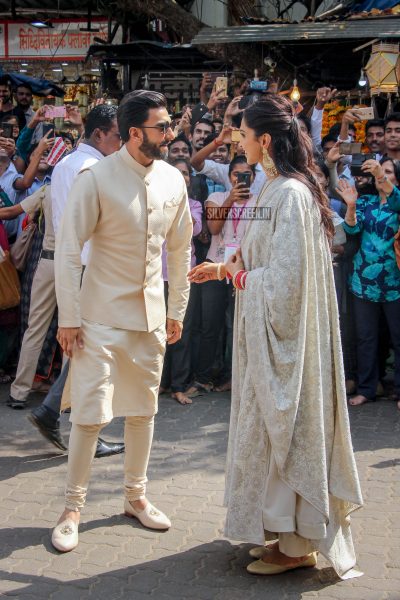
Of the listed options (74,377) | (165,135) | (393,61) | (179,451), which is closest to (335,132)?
(393,61)

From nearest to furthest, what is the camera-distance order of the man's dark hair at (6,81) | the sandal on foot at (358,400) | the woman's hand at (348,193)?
the woman's hand at (348,193) < the sandal on foot at (358,400) < the man's dark hair at (6,81)

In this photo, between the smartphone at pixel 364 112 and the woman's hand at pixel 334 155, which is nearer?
the woman's hand at pixel 334 155

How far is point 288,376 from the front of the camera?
12.7 feet

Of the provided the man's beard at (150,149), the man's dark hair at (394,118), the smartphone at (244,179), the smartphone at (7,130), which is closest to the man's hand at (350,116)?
the man's dark hair at (394,118)

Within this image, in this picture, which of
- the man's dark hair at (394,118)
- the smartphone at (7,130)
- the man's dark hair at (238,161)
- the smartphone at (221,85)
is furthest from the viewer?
the smartphone at (7,130)

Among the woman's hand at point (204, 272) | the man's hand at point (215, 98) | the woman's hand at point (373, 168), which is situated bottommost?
the woman's hand at point (204, 272)

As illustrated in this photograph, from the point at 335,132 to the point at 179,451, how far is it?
13.6ft

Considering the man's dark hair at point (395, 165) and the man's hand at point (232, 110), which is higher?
the man's hand at point (232, 110)

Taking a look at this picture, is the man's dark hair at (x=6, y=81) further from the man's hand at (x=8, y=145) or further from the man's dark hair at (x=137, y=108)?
the man's dark hair at (x=137, y=108)

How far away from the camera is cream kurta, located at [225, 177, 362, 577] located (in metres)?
3.85

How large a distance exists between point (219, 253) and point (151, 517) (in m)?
3.22

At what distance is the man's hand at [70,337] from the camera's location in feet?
13.9

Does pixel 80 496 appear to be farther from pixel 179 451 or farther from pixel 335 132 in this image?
pixel 335 132

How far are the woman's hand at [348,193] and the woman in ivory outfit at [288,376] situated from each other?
3.05 meters
